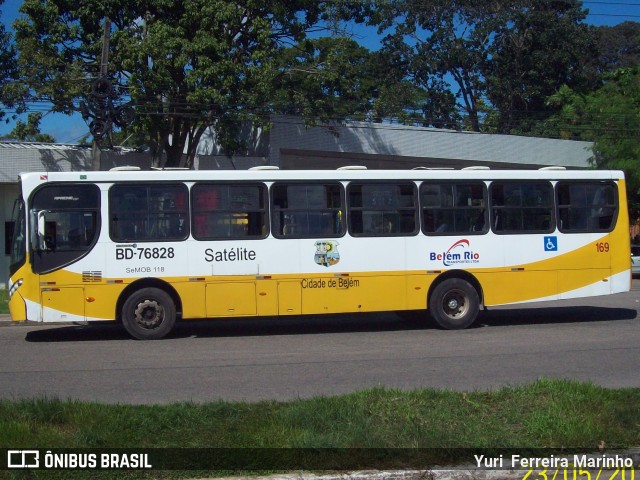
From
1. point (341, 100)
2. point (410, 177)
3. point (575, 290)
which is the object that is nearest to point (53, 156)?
point (341, 100)

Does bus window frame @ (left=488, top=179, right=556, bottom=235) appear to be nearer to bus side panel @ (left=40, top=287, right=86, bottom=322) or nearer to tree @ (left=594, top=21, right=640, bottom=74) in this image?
bus side panel @ (left=40, top=287, right=86, bottom=322)

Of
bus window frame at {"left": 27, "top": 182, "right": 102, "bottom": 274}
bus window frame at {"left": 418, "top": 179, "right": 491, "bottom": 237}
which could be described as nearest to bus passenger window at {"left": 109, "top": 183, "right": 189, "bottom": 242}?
bus window frame at {"left": 27, "top": 182, "right": 102, "bottom": 274}

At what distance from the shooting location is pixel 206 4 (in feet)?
74.6

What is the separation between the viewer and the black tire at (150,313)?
45.1 ft

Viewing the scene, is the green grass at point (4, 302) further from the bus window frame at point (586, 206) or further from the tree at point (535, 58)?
the tree at point (535, 58)

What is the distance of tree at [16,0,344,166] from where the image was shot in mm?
22453

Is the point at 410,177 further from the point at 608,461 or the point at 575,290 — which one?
the point at 608,461

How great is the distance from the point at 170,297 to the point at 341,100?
13.5 m

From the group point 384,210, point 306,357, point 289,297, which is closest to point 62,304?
point 289,297

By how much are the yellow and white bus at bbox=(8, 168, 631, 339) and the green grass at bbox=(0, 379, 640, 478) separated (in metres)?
6.32

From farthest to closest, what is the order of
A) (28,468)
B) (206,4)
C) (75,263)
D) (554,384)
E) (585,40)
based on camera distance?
(585,40) < (206,4) < (75,263) < (554,384) < (28,468)

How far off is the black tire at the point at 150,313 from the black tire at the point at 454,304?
5.08m

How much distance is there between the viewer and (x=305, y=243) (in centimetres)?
1432

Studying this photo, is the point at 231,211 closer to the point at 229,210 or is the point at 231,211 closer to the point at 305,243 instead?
the point at 229,210
